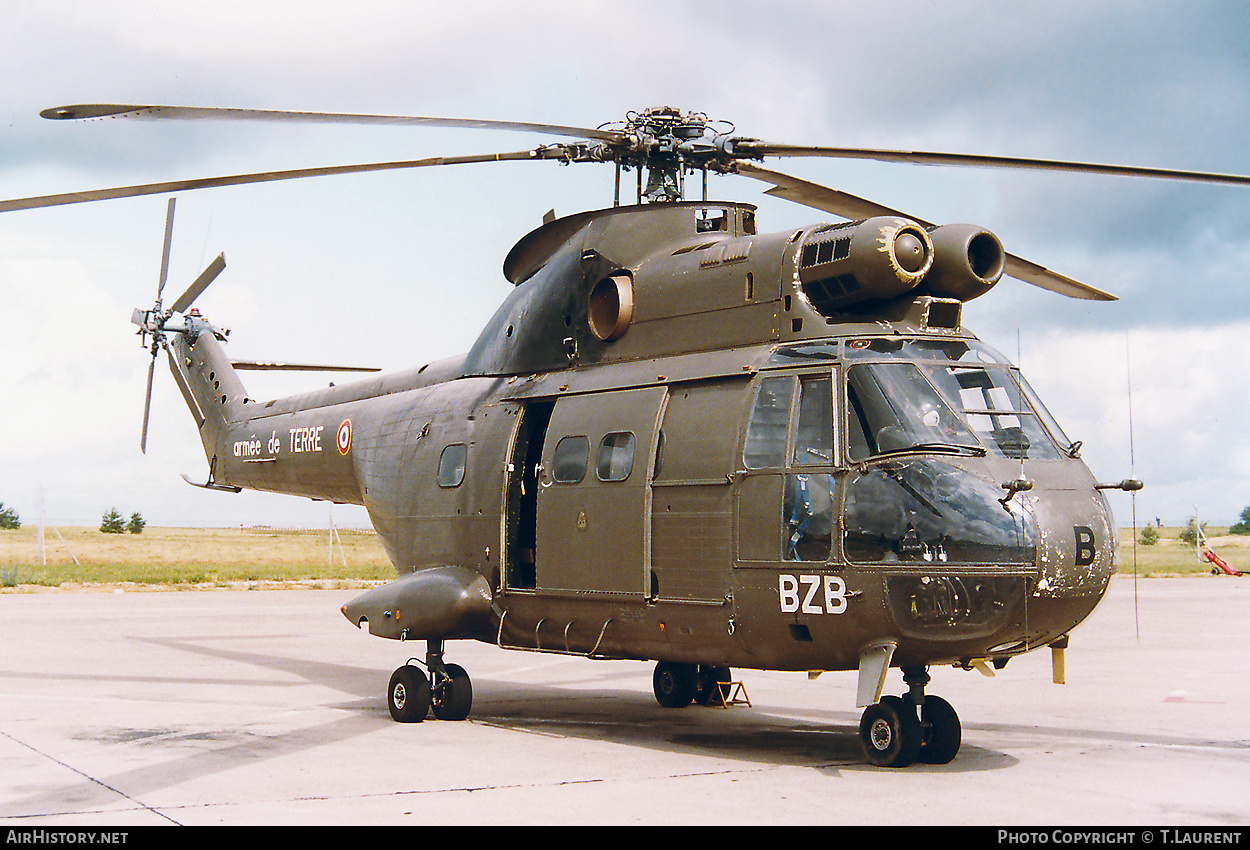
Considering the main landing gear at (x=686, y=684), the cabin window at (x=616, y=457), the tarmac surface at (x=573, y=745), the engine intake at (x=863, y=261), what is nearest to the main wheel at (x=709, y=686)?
the main landing gear at (x=686, y=684)

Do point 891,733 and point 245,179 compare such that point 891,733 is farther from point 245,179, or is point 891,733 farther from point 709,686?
point 245,179

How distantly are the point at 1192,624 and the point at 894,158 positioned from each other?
673 inches

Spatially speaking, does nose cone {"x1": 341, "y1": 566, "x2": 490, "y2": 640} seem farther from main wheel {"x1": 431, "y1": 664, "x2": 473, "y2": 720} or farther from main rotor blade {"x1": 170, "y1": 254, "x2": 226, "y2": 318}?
main rotor blade {"x1": 170, "y1": 254, "x2": 226, "y2": 318}

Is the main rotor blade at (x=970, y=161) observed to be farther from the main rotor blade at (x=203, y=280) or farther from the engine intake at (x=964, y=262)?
the main rotor blade at (x=203, y=280)

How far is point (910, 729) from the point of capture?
28.0ft

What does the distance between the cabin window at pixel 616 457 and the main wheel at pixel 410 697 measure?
10.3 feet

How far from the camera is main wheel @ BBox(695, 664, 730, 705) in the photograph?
12.6 m

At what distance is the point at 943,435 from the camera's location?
8.37 m

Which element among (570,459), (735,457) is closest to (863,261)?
(735,457)

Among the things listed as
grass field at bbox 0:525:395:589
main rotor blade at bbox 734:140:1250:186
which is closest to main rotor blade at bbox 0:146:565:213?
main rotor blade at bbox 734:140:1250:186

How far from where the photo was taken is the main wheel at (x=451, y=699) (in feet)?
38.1

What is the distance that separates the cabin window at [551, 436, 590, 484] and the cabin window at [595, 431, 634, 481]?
8.2 inches

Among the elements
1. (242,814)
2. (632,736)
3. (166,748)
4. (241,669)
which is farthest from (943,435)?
(241,669)

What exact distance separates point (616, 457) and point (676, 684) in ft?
11.9
